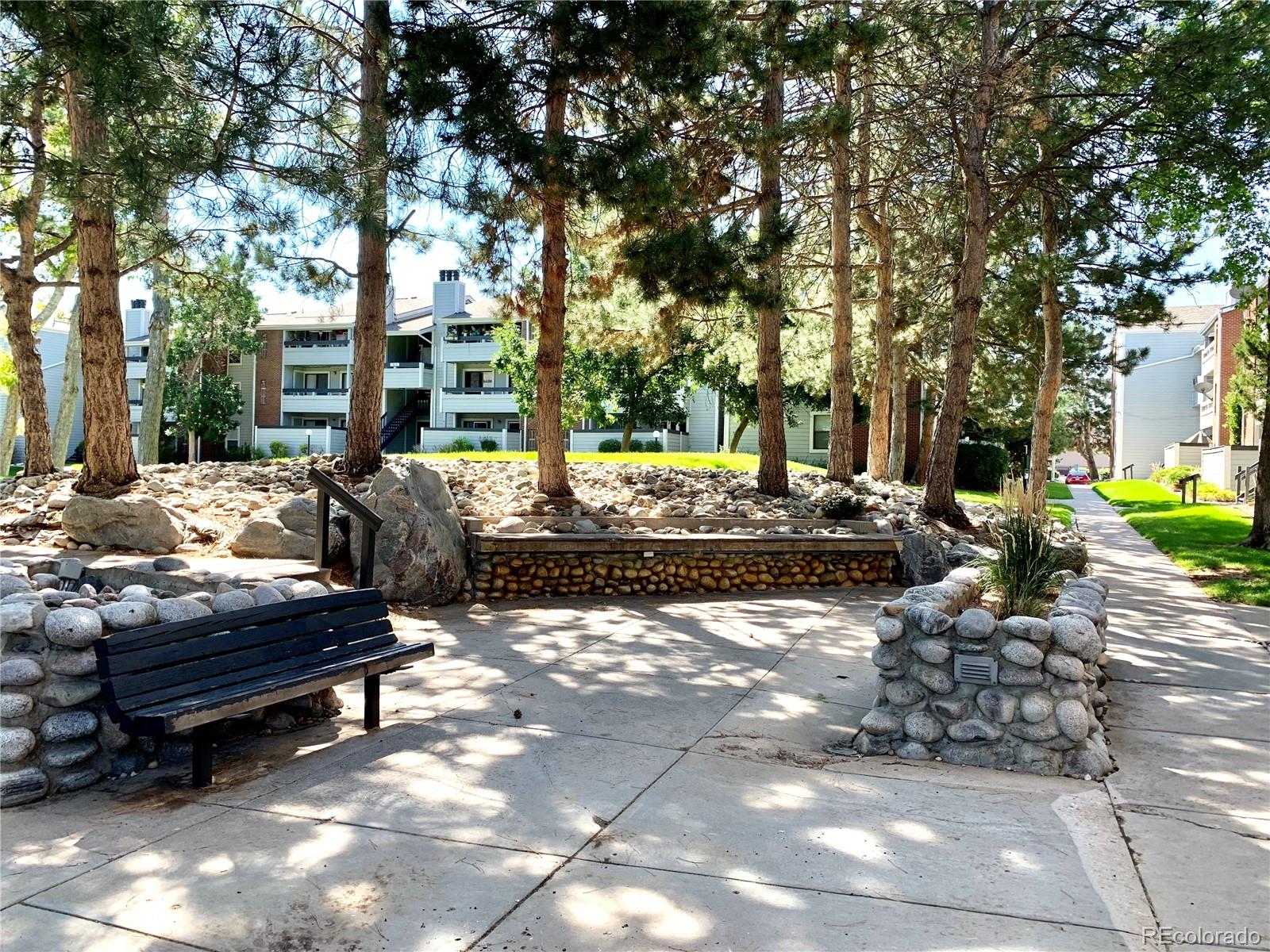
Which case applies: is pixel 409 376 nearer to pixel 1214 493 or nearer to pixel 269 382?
pixel 269 382

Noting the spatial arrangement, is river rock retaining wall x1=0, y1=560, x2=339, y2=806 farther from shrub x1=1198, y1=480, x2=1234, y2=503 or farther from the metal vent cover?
shrub x1=1198, y1=480, x2=1234, y2=503

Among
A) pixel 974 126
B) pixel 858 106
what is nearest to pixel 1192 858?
pixel 974 126

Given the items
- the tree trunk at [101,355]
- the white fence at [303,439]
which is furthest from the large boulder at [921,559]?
the white fence at [303,439]

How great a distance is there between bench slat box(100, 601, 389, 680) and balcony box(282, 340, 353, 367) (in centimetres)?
4164

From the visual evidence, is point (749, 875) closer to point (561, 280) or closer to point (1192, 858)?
point (1192, 858)

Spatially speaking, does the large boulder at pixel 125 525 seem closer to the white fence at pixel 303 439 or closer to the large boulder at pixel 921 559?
the large boulder at pixel 921 559

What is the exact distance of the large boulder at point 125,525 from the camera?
29.9 ft

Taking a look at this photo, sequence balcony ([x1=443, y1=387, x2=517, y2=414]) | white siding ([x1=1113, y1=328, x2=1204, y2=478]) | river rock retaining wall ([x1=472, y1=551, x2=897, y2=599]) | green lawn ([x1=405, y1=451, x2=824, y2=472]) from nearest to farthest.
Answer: river rock retaining wall ([x1=472, y1=551, x2=897, y2=599]) < green lawn ([x1=405, y1=451, x2=824, y2=472]) < balcony ([x1=443, y1=387, x2=517, y2=414]) < white siding ([x1=1113, y1=328, x2=1204, y2=478])

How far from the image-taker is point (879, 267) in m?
18.2

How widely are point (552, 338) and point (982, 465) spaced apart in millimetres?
24635

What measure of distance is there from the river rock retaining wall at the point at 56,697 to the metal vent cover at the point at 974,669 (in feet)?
13.6

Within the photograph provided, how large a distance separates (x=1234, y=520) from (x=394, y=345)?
1453 inches

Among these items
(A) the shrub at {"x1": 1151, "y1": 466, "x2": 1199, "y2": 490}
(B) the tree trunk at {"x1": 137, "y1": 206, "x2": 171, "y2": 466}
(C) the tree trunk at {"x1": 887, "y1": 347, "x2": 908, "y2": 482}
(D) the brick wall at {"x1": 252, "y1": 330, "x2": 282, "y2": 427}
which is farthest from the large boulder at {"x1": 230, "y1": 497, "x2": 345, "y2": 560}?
(D) the brick wall at {"x1": 252, "y1": 330, "x2": 282, "y2": 427}

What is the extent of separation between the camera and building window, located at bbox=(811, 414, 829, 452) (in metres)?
38.3
